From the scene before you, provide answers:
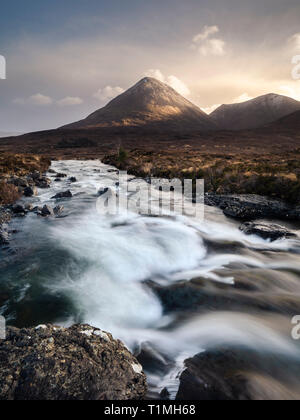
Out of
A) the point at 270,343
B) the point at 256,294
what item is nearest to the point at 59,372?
the point at 270,343

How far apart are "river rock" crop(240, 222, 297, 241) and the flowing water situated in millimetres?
287

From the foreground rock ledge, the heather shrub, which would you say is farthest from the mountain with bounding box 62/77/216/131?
the foreground rock ledge

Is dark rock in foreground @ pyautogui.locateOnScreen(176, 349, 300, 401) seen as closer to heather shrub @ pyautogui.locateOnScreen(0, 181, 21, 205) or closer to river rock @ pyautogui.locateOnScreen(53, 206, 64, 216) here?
river rock @ pyautogui.locateOnScreen(53, 206, 64, 216)

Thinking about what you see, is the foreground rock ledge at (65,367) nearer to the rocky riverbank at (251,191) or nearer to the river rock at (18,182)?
the rocky riverbank at (251,191)

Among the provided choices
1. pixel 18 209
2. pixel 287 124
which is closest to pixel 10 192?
pixel 18 209

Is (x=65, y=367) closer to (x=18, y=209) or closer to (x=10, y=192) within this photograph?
(x=18, y=209)

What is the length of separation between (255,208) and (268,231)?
303 centimetres

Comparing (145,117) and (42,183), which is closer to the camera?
(42,183)

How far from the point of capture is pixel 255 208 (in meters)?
11.8

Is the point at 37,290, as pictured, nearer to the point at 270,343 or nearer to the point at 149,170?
the point at 270,343

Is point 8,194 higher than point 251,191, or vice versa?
point 8,194

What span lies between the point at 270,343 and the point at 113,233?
20.7 feet

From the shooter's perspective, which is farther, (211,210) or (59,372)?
(211,210)
